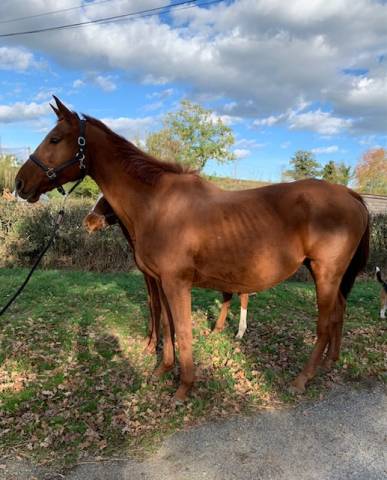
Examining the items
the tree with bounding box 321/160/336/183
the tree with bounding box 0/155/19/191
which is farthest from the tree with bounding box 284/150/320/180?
the tree with bounding box 0/155/19/191

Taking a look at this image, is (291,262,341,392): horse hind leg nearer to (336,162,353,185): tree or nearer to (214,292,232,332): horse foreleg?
(214,292,232,332): horse foreleg

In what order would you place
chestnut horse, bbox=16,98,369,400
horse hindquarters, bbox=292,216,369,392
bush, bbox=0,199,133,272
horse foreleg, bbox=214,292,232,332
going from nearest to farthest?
1. chestnut horse, bbox=16,98,369,400
2. horse hindquarters, bbox=292,216,369,392
3. horse foreleg, bbox=214,292,232,332
4. bush, bbox=0,199,133,272

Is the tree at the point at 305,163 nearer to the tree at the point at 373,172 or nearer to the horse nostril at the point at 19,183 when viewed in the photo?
the tree at the point at 373,172

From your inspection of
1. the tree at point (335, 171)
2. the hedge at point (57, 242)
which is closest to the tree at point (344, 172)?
the tree at point (335, 171)

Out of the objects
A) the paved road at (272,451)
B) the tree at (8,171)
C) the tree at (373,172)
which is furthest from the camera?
the tree at (373,172)

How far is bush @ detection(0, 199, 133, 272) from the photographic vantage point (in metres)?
10.5

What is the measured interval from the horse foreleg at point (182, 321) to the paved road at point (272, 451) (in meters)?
0.48

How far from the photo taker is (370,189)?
30219 mm

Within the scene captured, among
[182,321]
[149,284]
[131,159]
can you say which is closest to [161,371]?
[182,321]

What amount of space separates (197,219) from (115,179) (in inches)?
34.8

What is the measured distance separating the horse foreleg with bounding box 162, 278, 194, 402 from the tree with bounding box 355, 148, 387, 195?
2989 centimetres

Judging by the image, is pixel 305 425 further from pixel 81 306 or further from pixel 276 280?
pixel 81 306

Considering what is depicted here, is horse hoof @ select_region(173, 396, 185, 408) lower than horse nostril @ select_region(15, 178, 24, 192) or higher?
lower

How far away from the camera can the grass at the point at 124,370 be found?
126 inches
